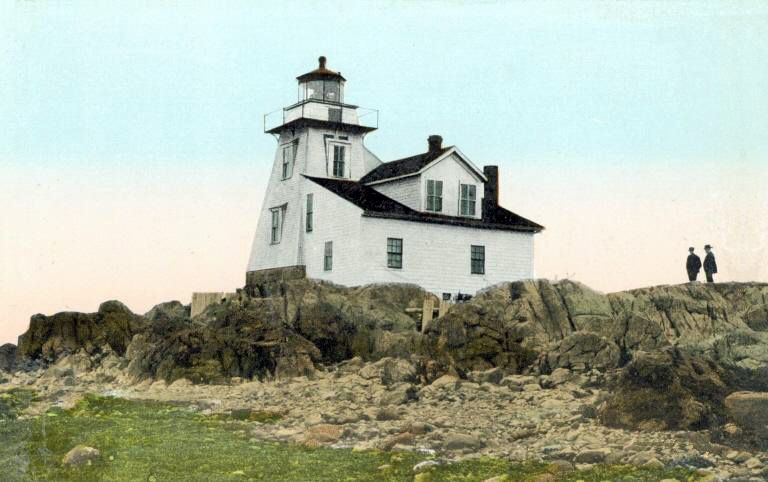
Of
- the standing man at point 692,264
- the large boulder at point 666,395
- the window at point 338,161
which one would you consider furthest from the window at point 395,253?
the large boulder at point 666,395

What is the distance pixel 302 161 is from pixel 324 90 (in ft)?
11.7

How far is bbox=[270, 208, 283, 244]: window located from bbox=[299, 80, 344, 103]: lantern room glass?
514 centimetres

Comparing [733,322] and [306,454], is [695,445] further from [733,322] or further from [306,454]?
[733,322]

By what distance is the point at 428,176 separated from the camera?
36.2 m

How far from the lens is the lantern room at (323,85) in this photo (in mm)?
40219

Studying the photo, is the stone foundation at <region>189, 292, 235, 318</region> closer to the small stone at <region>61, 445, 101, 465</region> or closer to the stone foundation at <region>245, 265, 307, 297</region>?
the stone foundation at <region>245, 265, 307, 297</region>

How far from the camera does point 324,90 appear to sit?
132ft

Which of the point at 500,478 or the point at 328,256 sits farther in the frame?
the point at 328,256

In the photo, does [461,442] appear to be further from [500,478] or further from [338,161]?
[338,161]

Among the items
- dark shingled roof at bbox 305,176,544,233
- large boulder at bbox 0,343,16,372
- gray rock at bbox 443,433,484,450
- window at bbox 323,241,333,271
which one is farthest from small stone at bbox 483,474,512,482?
large boulder at bbox 0,343,16,372

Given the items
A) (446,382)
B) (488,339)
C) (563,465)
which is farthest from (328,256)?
(563,465)

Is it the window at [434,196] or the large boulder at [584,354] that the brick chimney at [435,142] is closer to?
the window at [434,196]

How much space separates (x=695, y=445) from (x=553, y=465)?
2647 millimetres

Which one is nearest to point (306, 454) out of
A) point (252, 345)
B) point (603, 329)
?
point (252, 345)
